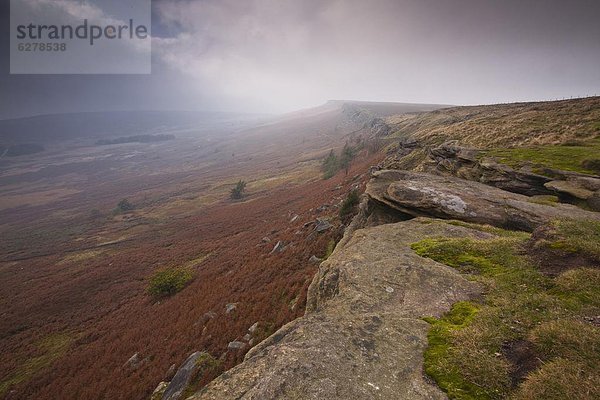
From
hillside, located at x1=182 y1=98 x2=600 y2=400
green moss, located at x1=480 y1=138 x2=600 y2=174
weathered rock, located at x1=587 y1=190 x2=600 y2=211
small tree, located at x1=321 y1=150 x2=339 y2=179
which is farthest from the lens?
small tree, located at x1=321 y1=150 x2=339 y2=179

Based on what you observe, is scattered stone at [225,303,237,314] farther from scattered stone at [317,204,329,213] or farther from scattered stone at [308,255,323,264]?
scattered stone at [317,204,329,213]

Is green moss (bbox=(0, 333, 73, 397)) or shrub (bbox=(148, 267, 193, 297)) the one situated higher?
shrub (bbox=(148, 267, 193, 297))

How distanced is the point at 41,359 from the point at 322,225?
32596 mm

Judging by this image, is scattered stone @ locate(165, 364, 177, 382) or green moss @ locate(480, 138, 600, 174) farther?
green moss @ locate(480, 138, 600, 174)

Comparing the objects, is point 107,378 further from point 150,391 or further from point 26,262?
point 26,262

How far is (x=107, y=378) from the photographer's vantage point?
20312 millimetres

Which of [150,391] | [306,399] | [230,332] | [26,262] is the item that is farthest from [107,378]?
[26,262]

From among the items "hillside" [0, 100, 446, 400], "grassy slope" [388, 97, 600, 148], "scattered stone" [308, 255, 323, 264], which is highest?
"grassy slope" [388, 97, 600, 148]

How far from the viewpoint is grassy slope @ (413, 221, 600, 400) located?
5.41 meters

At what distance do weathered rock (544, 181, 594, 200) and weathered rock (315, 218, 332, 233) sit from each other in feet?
63.2

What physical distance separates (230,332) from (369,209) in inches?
575

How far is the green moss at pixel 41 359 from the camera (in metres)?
23.7

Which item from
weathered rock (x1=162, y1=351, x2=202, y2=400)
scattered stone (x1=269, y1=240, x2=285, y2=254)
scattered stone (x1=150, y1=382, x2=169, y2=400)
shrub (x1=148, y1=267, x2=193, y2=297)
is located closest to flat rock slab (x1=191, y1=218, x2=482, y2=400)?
weathered rock (x1=162, y1=351, x2=202, y2=400)

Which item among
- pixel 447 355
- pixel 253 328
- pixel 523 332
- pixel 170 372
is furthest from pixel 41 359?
pixel 523 332
